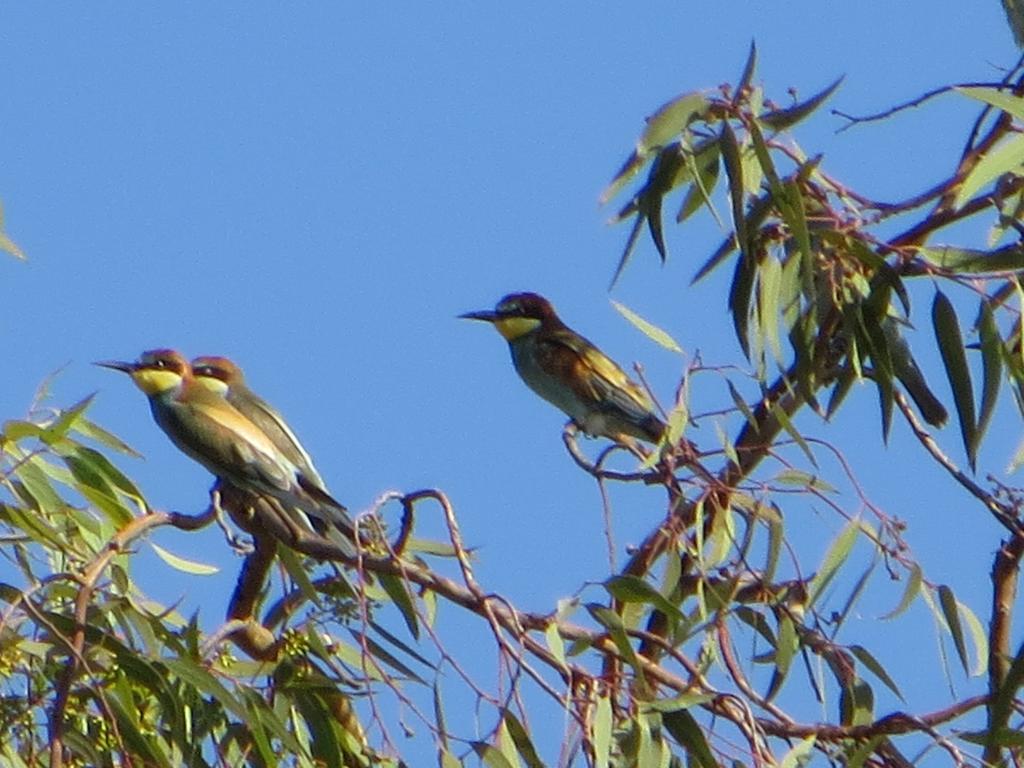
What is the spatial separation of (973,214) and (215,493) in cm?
109

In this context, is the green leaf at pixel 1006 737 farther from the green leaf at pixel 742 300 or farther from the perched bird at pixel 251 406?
the perched bird at pixel 251 406

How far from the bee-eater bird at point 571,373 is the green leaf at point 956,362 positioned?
1354 millimetres

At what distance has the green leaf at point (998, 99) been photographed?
2.67 metres

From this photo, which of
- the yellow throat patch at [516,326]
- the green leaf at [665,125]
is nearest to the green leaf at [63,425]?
the green leaf at [665,125]

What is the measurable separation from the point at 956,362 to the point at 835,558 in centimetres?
36

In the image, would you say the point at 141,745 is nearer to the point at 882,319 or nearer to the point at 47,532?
the point at 47,532

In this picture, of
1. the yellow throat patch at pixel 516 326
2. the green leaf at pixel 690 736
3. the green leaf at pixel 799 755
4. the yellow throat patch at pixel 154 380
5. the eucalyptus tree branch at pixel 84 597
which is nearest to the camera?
the eucalyptus tree branch at pixel 84 597

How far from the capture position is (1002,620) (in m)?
2.72

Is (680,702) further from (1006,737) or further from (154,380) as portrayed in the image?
(154,380)

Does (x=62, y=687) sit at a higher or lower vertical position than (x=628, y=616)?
lower

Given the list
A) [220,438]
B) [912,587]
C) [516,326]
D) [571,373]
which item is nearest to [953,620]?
[912,587]

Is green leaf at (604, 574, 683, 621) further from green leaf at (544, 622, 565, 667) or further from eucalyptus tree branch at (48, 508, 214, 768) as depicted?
eucalyptus tree branch at (48, 508, 214, 768)

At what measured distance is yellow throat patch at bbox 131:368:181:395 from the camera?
4.43 metres

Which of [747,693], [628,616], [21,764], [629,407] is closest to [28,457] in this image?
[21,764]
